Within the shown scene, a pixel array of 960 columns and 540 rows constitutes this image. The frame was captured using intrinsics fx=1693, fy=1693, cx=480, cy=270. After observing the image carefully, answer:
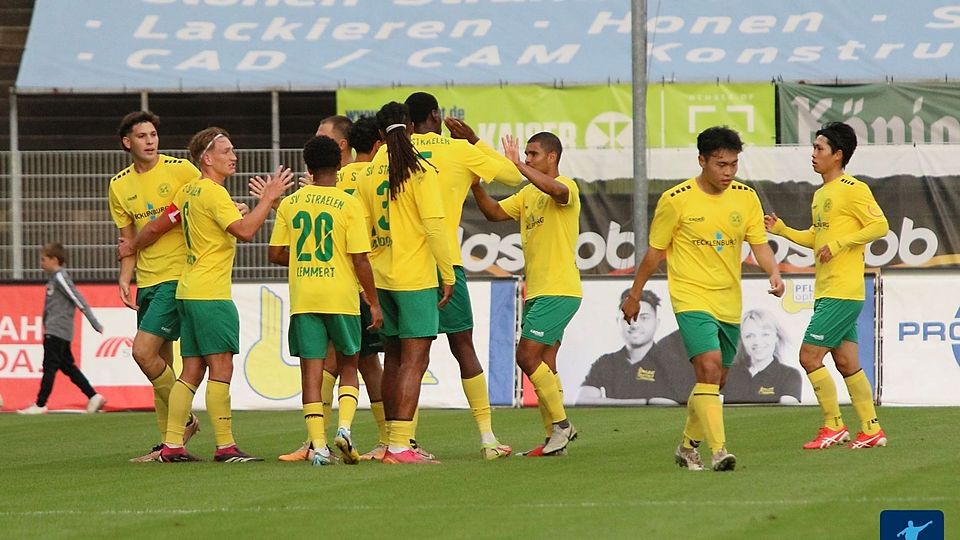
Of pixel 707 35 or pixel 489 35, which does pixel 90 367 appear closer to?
pixel 489 35

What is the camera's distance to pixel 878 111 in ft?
71.9

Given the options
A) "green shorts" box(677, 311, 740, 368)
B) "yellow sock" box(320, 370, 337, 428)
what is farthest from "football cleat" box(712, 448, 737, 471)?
"yellow sock" box(320, 370, 337, 428)

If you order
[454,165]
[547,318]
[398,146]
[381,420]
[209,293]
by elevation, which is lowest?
[381,420]

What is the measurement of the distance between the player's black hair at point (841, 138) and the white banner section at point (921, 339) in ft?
17.5

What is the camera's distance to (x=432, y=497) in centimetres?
856

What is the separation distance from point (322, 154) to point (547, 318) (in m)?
2.03

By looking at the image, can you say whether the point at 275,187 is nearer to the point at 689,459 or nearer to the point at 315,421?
the point at 315,421

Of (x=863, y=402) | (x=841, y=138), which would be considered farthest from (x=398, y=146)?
(x=863, y=402)

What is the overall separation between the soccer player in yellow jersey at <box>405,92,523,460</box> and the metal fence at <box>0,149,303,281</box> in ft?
31.4

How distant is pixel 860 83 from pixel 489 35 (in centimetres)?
506

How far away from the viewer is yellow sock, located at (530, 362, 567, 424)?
11.2 m

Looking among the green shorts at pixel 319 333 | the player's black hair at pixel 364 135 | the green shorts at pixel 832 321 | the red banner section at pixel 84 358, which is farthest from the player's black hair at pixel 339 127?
the red banner section at pixel 84 358

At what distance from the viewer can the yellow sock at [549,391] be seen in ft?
36.9

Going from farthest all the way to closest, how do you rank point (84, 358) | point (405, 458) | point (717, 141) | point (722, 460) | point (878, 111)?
1. point (878, 111)
2. point (84, 358)
3. point (405, 458)
4. point (717, 141)
5. point (722, 460)
